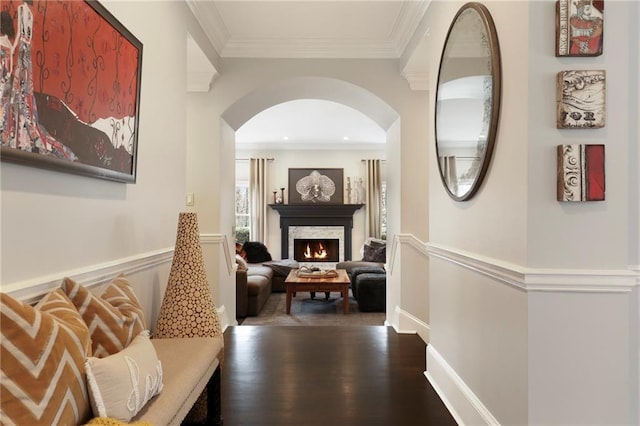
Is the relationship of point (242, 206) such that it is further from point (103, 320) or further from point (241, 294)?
point (103, 320)

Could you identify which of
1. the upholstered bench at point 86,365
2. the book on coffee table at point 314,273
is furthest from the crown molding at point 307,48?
the book on coffee table at point 314,273

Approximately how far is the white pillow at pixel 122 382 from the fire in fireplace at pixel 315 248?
761 centimetres

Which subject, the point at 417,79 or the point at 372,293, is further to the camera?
the point at 372,293

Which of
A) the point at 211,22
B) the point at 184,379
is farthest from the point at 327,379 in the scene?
the point at 211,22

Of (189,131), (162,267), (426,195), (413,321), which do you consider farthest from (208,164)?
(413,321)

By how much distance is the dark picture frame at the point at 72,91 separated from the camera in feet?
3.81

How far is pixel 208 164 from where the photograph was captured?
12.5 feet

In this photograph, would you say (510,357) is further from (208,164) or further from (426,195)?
(208,164)

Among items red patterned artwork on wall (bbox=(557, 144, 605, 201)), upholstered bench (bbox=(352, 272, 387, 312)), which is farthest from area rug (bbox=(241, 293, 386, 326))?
red patterned artwork on wall (bbox=(557, 144, 605, 201))

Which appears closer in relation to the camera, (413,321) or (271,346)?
(271,346)

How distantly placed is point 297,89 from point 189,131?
115cm

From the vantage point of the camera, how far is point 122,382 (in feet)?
3.85

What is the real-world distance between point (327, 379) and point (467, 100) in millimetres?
1889

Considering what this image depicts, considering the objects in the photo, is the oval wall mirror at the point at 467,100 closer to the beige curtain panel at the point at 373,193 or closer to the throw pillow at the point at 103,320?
the throw pillow at the point at 103,320
